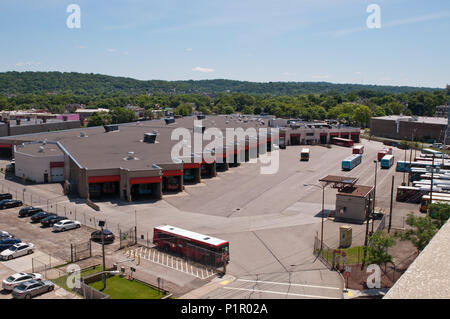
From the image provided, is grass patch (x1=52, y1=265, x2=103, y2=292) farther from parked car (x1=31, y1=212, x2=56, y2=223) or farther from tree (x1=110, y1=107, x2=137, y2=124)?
tree (x1=110, y1=107, x2=137, y2=124)

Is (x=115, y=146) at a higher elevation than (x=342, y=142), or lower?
higher

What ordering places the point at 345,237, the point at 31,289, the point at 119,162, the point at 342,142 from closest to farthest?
1. the point at 31,289
2. the point at 345,237
3. the point at 119,162
4. the point at 342,142

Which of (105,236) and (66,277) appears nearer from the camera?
(66,277)

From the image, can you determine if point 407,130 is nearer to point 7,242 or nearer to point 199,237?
point 199,237

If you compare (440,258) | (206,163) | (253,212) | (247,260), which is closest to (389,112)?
(206,163)

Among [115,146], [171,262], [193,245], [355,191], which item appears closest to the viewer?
[171,262]

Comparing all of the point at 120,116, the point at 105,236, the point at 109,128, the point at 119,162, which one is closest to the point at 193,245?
the point at 105,236
